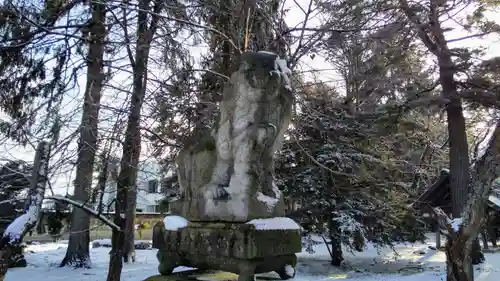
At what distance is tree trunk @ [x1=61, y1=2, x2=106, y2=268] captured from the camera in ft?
26.6

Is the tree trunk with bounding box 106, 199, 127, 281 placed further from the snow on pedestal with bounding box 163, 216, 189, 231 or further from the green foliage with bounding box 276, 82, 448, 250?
the green foliage with bounding box 276, 82, 448, 250

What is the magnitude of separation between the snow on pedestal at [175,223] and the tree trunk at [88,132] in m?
4.02

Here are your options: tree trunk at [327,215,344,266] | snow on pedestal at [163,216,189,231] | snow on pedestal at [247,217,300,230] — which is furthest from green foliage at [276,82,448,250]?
snow on pedestal at [247,217,300,230]

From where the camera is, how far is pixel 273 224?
3523 millimetres

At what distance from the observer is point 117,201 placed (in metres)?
7.26

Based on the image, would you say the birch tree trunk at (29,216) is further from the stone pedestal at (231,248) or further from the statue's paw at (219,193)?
the statue's paw at (219,193)

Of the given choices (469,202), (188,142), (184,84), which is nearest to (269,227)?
(188,142)

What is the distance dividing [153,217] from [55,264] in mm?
11946

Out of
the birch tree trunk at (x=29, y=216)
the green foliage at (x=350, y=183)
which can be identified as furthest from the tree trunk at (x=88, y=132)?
the green foliage at (x=350, y=183)

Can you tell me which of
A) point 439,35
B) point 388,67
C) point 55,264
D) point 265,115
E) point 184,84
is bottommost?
point 55,264

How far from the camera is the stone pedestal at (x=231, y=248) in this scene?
334 cm

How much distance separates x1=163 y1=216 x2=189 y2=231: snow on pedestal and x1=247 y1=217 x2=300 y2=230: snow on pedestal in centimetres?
72

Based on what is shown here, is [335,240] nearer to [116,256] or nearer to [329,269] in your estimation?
[329,269]

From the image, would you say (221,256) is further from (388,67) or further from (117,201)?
(388,67)
